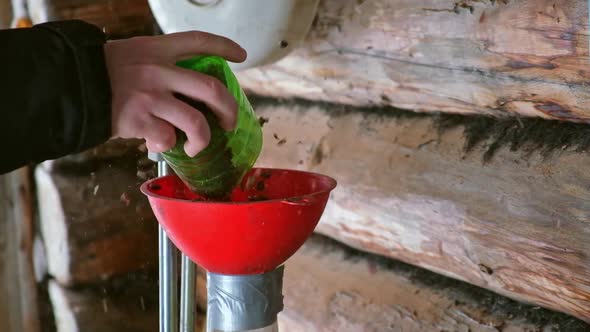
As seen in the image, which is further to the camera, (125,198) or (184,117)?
(125,198)

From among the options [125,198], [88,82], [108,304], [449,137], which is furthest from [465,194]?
[108,304]

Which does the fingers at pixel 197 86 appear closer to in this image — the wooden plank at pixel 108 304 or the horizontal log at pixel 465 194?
the horizontal log at pixel 465 194

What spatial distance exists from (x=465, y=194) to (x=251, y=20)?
1.12 feet

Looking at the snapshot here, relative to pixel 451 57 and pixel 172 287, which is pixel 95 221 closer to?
pixel 172 287

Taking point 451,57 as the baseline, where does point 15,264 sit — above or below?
below

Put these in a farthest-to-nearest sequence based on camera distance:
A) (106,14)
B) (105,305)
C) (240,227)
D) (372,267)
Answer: (105,305), (106,14), (372,267), (240,227)

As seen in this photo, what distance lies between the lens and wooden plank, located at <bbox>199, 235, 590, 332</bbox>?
→ 2.80 ft

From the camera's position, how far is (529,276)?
0.80 m

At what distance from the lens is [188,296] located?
925 mm

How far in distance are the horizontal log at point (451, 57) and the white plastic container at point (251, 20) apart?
6 centimetres

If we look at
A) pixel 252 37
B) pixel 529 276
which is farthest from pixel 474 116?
pixel 252 37

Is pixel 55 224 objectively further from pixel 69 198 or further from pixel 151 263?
pixel 151 263

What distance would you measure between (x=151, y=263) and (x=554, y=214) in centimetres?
83

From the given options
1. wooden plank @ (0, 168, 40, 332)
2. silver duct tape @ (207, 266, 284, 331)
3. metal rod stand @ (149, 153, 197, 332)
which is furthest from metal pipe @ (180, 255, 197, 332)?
wooden plank @ (0, 168, 40, 332)
